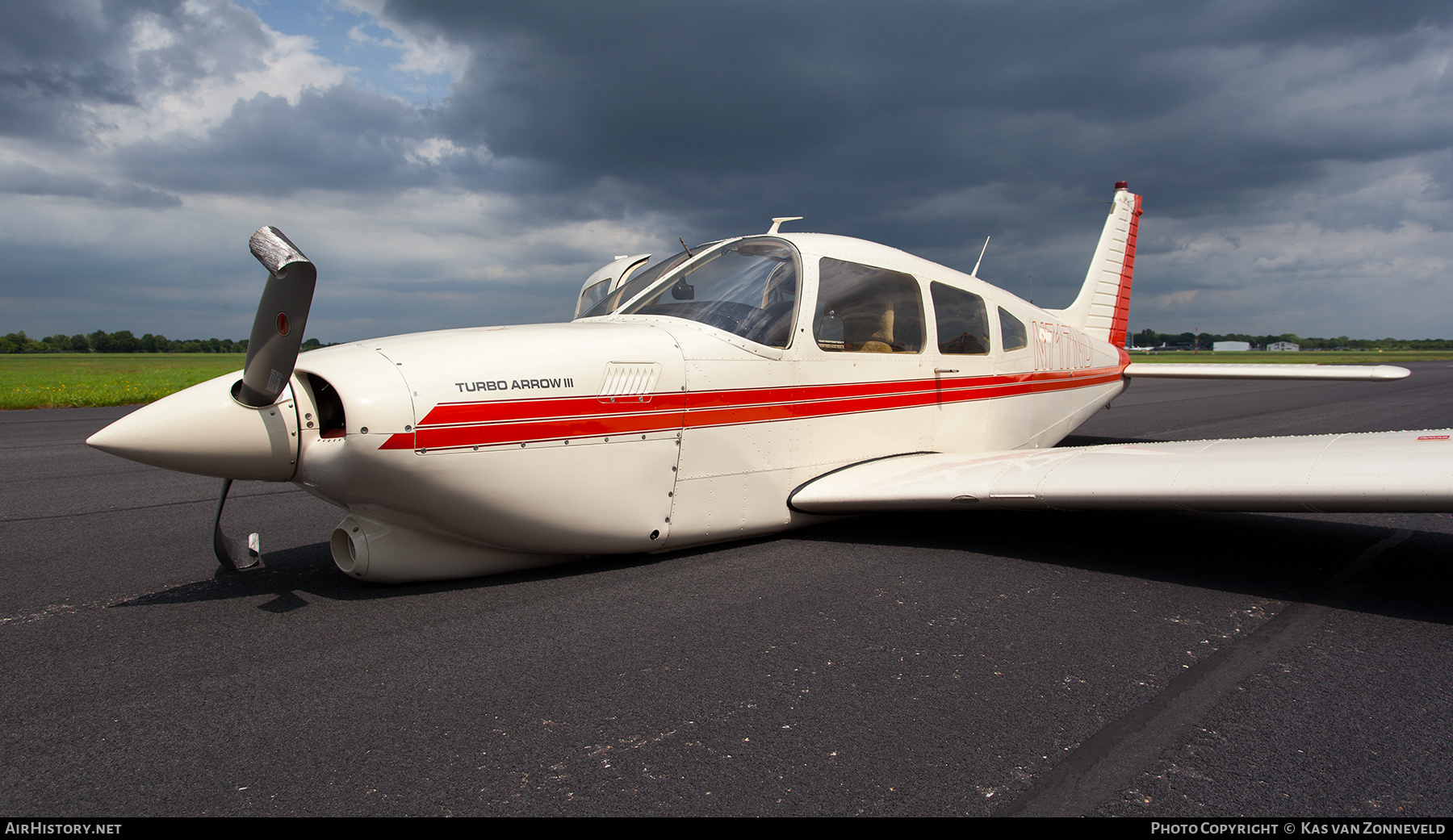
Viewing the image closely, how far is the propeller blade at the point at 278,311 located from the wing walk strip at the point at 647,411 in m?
0.54

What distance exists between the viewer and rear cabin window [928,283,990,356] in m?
5.80

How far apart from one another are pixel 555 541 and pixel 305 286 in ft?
5.63

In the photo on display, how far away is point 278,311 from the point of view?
3158mm

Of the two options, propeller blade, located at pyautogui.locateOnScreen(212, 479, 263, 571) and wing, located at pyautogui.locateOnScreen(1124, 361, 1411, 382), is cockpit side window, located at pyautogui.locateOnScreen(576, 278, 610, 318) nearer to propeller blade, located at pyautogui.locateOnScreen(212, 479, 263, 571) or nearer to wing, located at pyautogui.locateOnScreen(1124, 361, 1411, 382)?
propeller blade, located at pyautogui.locateOnScreen(212, 479, 263, 571)

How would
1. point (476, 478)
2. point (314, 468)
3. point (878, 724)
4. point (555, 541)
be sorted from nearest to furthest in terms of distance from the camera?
1. point (878, 724)
2. point (314, 468)
3. point (476, 478)
4. point (555, 541)

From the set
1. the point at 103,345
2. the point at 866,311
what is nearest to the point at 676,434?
the point at 866,311

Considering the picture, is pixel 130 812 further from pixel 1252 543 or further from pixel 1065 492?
pixel 1252 543

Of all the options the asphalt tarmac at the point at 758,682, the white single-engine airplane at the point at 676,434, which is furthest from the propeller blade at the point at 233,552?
the asphalt tarmac at the point at 758,682

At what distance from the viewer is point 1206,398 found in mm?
21172

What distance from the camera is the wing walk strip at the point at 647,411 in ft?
Result: 11.6

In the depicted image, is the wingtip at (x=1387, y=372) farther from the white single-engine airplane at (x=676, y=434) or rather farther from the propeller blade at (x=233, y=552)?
the propeller blade at (x=233, y=552)

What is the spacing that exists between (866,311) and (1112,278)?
5.79 meters

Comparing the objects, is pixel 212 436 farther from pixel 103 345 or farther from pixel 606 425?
pixel 103 345
